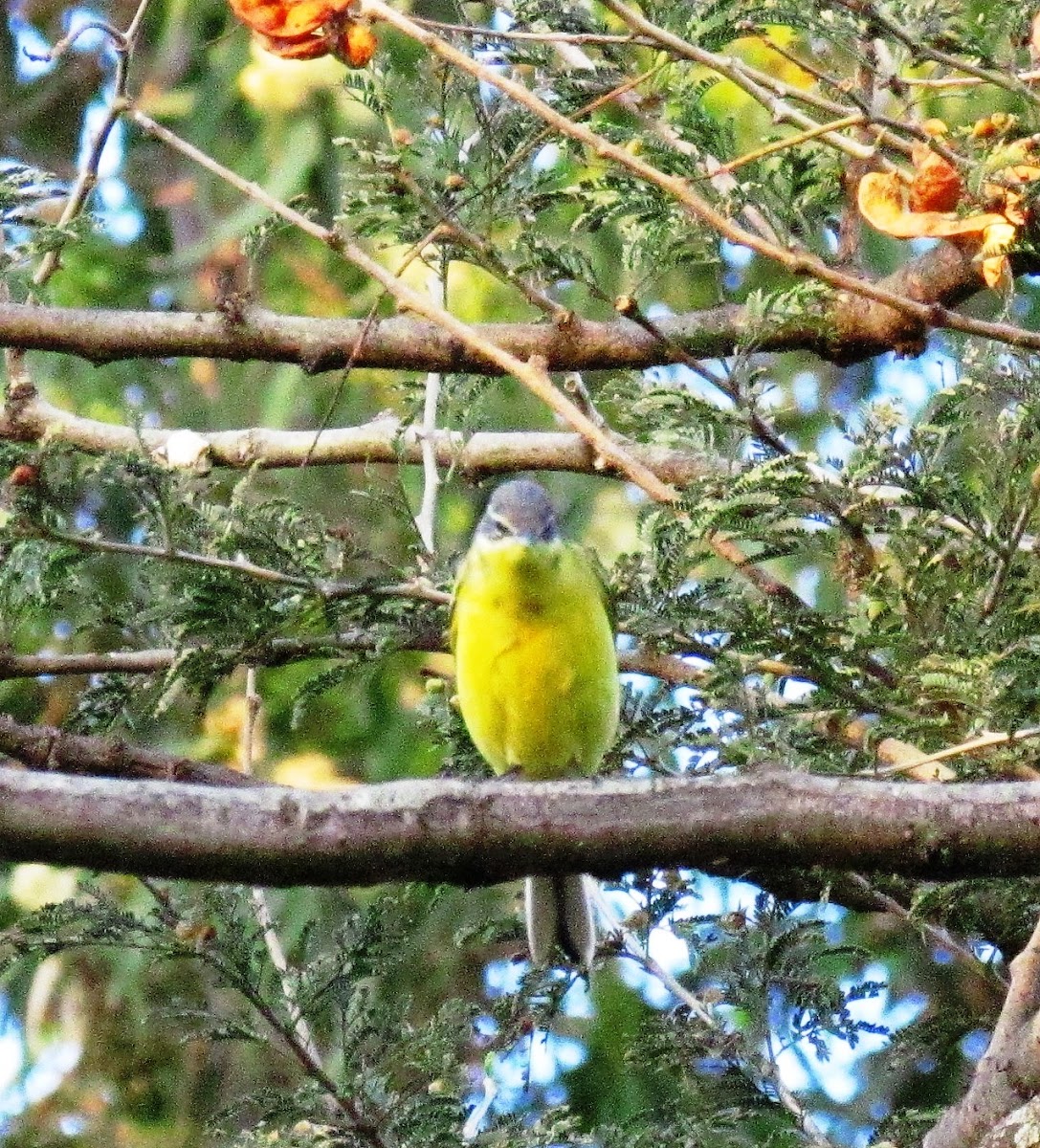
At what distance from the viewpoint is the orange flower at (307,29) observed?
283cm

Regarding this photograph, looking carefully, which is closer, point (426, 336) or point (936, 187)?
point (936, 187)

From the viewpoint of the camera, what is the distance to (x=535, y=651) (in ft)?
11.5

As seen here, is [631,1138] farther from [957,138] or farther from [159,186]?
[159,186]

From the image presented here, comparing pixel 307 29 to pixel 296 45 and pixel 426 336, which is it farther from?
pixel 426 336

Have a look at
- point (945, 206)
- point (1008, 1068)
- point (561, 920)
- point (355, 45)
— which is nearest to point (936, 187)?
point (945, 206)

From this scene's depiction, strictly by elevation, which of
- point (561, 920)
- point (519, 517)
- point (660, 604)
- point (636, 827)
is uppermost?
point (519, 517)

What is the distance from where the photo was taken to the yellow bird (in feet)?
11.2

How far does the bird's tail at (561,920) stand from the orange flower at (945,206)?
1388mm

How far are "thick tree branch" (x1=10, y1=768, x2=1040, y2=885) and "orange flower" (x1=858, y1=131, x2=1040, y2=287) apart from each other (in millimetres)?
1017

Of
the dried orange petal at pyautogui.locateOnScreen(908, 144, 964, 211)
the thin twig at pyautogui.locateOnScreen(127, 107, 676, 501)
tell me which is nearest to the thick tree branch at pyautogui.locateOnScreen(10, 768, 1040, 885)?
the thin twig at pyautogui.locateOnScreen(127, 107, 676, 501)

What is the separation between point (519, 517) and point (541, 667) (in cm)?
34

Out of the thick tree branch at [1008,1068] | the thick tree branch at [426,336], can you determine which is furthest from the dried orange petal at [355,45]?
the thick tree branch at [1008,1068]

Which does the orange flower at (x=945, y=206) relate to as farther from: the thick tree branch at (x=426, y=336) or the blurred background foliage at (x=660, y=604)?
the thick tree branch at (x=426, y=336)

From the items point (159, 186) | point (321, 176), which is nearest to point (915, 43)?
point (321, 176)
